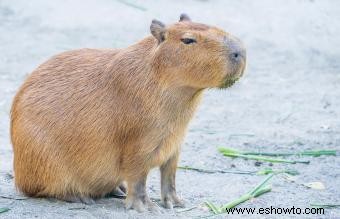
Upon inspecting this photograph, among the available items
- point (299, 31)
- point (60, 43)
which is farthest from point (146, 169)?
point (299, 31)

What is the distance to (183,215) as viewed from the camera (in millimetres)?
5121

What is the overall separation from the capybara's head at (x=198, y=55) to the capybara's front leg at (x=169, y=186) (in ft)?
2.25

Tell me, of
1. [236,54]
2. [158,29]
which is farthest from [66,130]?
[236,54]

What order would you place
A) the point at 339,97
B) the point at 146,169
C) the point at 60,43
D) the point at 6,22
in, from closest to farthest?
the point at 146,169, the point at 339,97, the point at 60,43, the point at 6,22

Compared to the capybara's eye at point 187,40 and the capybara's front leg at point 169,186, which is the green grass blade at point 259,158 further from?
the capybara's eye at point 187,40

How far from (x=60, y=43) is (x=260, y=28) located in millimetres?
2703

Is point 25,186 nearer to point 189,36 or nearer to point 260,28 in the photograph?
point 189,36

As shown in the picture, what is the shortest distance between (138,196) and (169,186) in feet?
0.93

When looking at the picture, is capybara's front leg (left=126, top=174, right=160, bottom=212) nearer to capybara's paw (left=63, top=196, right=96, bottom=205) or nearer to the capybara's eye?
capybara's paw (left=63, top=196, right=96, bottom=205)

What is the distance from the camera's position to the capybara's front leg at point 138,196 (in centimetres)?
508

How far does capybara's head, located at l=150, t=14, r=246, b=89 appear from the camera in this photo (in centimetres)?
470

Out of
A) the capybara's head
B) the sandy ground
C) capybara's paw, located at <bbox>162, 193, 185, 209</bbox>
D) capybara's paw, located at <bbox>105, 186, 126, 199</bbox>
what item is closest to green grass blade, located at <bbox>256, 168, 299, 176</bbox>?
the sandy ground

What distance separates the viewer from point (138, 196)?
→ 5.10 m

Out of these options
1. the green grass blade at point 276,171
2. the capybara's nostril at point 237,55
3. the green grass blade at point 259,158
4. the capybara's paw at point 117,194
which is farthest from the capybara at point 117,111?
the green grass blade at point 259,158
